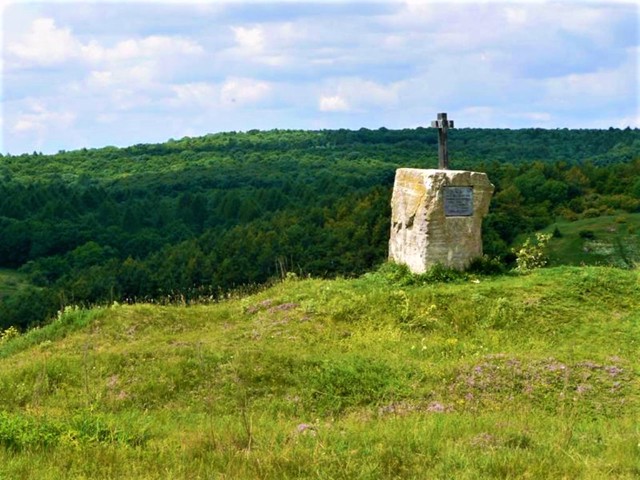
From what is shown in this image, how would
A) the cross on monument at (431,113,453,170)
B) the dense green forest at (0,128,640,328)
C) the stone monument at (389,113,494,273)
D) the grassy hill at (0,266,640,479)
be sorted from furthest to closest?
1. the dense green forest at (0,128,640,328)
2. the cross on monument at (431,113,453,170)
3. the stone monument at (389,113,494,273)
4. the grassy hill at (0,266,640,479)

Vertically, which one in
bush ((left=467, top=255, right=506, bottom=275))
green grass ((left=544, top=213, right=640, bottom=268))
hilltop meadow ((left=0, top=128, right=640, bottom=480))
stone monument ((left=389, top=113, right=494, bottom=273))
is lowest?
green grass ((left=544, top=213, right=640, bottom=268))

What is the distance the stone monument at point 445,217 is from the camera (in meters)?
15.1

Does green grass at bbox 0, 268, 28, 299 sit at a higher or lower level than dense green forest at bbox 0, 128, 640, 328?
lower

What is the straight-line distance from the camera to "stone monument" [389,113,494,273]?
15.1 meters

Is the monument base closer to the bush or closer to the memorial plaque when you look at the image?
the memorial plaque

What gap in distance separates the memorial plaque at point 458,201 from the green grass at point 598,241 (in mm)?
39496

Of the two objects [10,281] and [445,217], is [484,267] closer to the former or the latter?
[445,217]

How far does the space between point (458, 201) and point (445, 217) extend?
0.43 m

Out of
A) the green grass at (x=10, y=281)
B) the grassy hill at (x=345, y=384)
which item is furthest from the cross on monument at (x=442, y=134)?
the green grass at (x=10, y=281)

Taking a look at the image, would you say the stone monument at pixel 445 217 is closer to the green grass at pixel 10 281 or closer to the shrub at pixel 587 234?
the shrub at pixel 587 234

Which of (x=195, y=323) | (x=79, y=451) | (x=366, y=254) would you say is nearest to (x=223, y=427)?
(x=79, y=451)

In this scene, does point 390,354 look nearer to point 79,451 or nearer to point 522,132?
point 79,451

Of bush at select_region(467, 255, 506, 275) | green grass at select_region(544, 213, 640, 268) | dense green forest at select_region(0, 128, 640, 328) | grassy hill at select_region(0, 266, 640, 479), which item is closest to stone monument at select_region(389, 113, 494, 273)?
bush at select_region(467, 255, 506, 275)

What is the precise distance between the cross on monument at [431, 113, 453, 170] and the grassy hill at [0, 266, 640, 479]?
2.96 metres
